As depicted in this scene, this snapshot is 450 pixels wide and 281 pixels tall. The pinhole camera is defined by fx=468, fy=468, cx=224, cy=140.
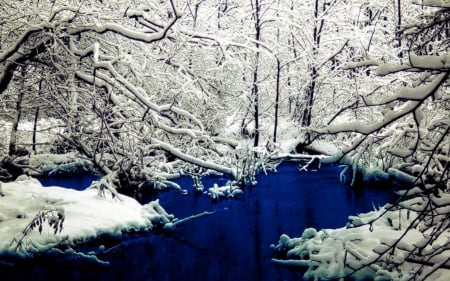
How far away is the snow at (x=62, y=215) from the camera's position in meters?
7.77

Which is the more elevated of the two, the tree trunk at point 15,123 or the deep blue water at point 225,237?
the tree trunk at point 15,123

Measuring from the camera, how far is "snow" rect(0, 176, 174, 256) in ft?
25.5

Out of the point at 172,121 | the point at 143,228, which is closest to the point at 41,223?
the point at 143,228

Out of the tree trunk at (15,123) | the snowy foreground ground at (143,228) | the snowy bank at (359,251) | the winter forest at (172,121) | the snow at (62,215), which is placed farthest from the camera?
the tree trunk at (15,123)

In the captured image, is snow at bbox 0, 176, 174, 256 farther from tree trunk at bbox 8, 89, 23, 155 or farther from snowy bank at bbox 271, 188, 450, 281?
snowy bank at bbox 271, 188, 450, 281

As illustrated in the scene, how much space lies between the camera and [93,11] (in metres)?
9.03

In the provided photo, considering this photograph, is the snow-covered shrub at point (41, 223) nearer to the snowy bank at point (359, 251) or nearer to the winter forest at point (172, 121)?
the winter forest at point (172, 121)

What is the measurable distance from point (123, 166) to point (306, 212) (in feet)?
14.9

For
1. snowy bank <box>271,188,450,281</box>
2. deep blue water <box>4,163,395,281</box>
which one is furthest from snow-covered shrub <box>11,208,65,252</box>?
snowy bank <box>271,188,450,281</box>

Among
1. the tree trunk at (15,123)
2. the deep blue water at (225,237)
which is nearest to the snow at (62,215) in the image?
the deep blue water at (225,237)

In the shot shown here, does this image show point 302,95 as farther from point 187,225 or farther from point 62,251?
point 62,251

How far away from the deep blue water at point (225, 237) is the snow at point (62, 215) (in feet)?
1.00

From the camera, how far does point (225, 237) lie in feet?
30.8

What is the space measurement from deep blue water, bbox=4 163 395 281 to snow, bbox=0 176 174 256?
306 mm
